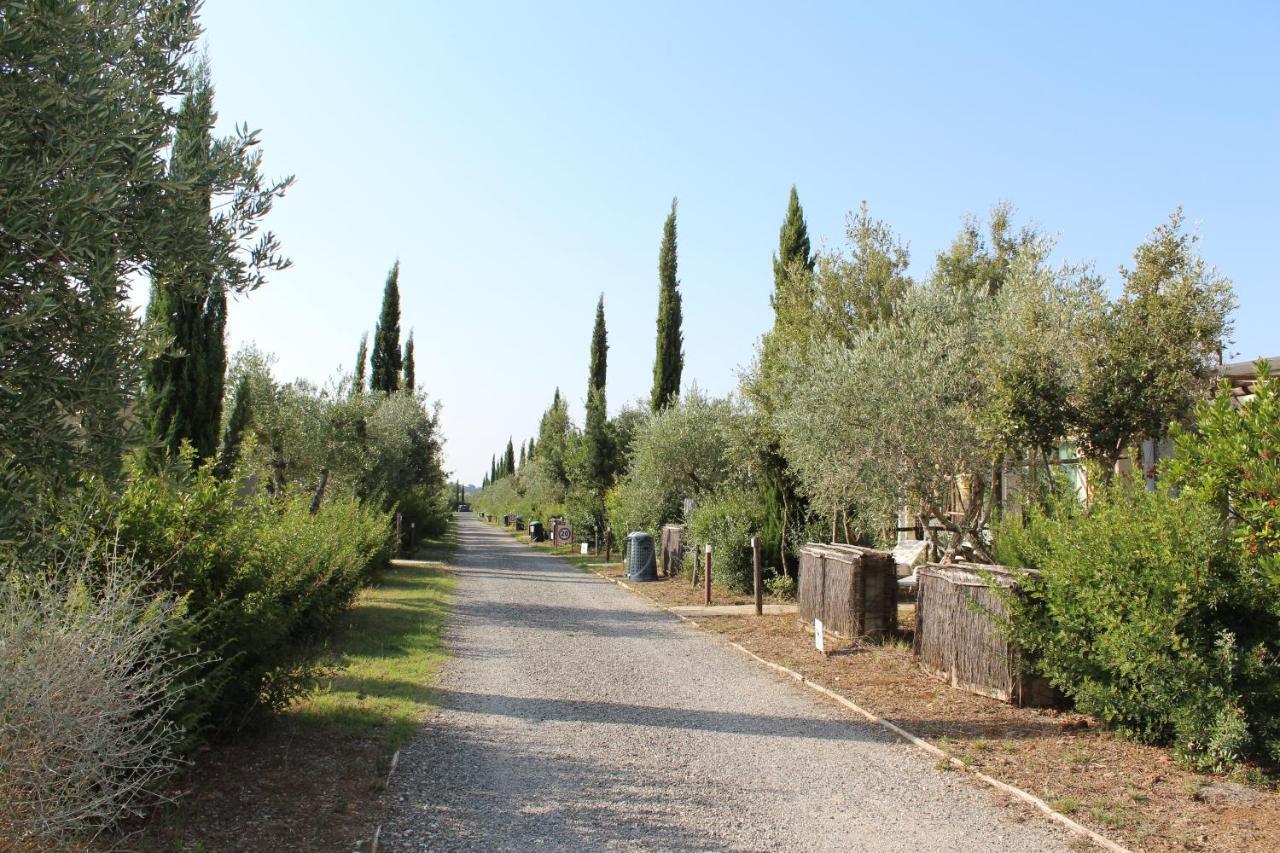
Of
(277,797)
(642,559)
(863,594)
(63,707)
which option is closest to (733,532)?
(642,559)

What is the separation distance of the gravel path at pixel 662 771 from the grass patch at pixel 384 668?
28cm

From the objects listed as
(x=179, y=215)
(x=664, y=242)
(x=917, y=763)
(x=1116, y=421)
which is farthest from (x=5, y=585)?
(x=664, y=242)

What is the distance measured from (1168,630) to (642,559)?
17.2m

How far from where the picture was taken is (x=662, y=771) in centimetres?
654

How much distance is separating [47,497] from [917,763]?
19.2 ft

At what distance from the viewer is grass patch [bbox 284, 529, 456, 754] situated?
24.7ft

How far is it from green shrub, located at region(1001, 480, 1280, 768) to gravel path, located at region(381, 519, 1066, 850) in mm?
1596

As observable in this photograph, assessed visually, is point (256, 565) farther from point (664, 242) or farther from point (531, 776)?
point (664, 242)

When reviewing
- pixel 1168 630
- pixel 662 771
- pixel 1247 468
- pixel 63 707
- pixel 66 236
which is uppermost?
pixel 66 236

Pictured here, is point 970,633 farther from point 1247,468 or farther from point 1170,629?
point 1247,468

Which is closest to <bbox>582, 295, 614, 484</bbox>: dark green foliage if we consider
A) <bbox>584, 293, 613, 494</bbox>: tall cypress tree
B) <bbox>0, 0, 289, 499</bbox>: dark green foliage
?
<bbox>584, 293, 613, 494</bbox>: tall cypress tree

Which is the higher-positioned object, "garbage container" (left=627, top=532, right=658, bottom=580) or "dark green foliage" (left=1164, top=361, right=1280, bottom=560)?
"dark green foliage" (left=1164, top=361, right=1280, bottom=560)

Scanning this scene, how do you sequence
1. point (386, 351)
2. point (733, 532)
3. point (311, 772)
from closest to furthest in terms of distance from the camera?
point (311, 772), point (733, 532), point (386, 351)

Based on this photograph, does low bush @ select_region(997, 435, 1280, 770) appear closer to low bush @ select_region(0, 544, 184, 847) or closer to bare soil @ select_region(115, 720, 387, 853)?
bare soil @ select_region(115, 720, 387, 853)
